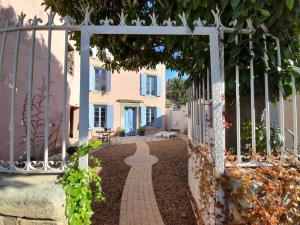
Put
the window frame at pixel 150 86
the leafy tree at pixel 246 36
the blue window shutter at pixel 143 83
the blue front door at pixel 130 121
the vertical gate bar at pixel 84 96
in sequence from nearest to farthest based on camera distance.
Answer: the leafy tree at pixel 246 36 < the vertical gate bar at pixel 84 96 < the blue front door at pixel 130 121 < the blue window shutter at pixel 143 83 < the window frame at pixel 150 86

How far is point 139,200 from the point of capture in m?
4.90

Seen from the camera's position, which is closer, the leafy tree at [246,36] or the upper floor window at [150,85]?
the leafy tree at [246,36]

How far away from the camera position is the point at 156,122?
21297 millimetres

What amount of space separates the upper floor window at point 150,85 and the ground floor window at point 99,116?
14.0 feet

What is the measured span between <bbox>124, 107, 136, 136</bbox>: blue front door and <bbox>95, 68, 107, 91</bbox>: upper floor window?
260cm

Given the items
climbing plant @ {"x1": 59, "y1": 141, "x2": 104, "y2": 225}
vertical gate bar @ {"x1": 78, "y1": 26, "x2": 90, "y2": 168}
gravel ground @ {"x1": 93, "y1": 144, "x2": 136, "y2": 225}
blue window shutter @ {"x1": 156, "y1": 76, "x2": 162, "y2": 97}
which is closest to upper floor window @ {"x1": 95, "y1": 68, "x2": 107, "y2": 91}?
blue window shutter @ {"x1": 156, "y1": 76, "x2": 162, "y2": 97}

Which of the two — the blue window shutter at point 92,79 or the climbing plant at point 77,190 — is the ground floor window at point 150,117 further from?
the climbing plant at point 77,190

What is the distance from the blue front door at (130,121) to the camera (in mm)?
19734

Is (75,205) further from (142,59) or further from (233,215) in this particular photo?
(142,59)

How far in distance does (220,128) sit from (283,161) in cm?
69

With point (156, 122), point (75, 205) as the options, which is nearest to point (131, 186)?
point (75, 205)

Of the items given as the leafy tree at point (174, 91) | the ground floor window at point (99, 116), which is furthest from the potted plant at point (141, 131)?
the leafy tree at point (174, 91)

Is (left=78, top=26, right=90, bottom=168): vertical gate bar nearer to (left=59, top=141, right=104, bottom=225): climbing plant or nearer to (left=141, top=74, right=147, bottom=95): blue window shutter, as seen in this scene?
(left=59, top=141, right=104, bottom=225): climbing plant

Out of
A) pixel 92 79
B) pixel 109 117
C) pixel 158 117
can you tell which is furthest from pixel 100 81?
pixel 158 117
